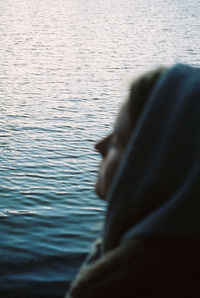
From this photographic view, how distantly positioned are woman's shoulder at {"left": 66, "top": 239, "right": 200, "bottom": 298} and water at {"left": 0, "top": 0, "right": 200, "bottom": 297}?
25.6 inches

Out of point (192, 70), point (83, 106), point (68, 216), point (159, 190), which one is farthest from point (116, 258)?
point (83, 106)

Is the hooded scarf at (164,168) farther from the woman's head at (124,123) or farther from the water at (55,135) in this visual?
the water at (55,135)

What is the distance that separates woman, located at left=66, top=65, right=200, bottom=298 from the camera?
1.67 m

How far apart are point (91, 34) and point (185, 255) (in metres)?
54.0

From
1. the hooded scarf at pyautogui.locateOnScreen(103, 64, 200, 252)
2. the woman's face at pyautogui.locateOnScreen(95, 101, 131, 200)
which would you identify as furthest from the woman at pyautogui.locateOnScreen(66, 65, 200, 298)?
the woman's face at pyautogui.locateOnScreen(95, 101, 131, 200)

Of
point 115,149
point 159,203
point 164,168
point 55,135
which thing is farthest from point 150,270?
point 55,135

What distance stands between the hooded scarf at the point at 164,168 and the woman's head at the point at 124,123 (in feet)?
0.20

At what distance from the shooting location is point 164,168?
5.57 feet

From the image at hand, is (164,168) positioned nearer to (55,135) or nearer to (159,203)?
(159,203)

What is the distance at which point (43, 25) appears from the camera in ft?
207

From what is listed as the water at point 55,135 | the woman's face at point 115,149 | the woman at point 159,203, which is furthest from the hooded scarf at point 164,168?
the water at point 55,135

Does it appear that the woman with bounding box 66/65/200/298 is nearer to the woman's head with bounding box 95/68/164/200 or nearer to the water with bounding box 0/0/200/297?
the woman's head with bounding box 95/68/164/200

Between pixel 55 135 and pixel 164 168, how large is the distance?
1560 centimetres

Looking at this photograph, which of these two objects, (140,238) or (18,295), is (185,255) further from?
(18,295)
